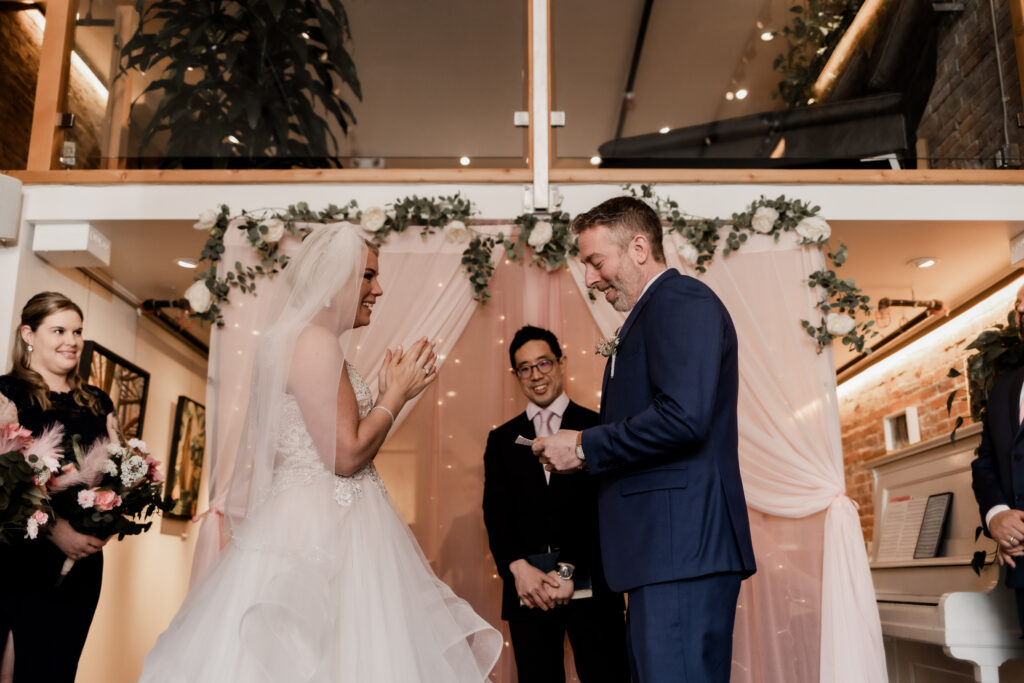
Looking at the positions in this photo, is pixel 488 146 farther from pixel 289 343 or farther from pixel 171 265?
pixel 289 343

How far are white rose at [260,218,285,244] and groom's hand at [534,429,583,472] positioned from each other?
8.04 ft

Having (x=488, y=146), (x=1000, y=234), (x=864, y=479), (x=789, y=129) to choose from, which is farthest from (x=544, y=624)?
(x=864, y=479)

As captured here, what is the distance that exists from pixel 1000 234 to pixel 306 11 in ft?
12.8

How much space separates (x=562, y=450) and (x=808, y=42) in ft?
11.2

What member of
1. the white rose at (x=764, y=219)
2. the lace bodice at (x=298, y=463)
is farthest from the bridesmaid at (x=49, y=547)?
the white rose at (x=764, y=219)

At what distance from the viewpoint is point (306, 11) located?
4691mm

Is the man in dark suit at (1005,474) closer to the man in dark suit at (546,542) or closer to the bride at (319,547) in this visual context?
the man in dark suit at (546,542)

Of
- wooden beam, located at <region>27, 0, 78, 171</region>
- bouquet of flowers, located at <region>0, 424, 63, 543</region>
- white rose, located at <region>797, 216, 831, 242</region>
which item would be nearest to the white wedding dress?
bouquet of flowers, located at <region>0, 424, 63, 543</region>

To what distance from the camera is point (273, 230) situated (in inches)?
169

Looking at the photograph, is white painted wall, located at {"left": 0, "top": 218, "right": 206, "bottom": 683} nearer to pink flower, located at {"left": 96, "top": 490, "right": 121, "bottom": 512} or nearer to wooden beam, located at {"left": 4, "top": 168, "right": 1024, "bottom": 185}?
wooden beam, located at {"left": 4, "top": 168, "right": 1024, "bottom": 185}

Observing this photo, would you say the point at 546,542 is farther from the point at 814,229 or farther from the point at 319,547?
the point at 814,229

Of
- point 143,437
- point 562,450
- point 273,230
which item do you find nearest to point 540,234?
point 273,230

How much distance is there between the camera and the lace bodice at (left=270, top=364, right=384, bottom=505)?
2.39 metres

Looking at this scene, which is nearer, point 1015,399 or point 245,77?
point 1015,399
